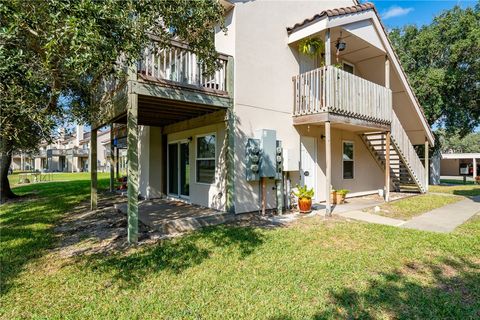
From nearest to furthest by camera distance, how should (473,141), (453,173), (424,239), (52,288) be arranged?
(52,288) → (424,239) → (453,173) → (473,141)

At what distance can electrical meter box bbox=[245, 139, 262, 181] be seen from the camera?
7.38 meters

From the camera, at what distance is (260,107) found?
7.95 meters

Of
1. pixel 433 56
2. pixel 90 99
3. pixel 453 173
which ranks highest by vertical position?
pixel 433 56

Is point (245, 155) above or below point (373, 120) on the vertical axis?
below

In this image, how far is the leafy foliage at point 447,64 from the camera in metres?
15.8

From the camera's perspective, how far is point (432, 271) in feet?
13.4

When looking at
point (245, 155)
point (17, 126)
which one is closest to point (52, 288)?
point (17, 126)

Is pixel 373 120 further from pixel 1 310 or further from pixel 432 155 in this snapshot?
pixel 432 155

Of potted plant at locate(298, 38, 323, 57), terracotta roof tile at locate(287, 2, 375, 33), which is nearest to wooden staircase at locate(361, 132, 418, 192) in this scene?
potted plant at locate(298, 38, 323, 57)

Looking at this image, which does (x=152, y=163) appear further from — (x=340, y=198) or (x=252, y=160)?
(x=340, y=198)

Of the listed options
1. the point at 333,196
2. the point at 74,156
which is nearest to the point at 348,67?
the point at 333,196

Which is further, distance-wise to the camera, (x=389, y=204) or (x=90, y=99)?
(x=389, y=204)

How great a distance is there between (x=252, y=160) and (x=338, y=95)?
3277 mm

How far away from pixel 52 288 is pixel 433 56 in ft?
72.7
